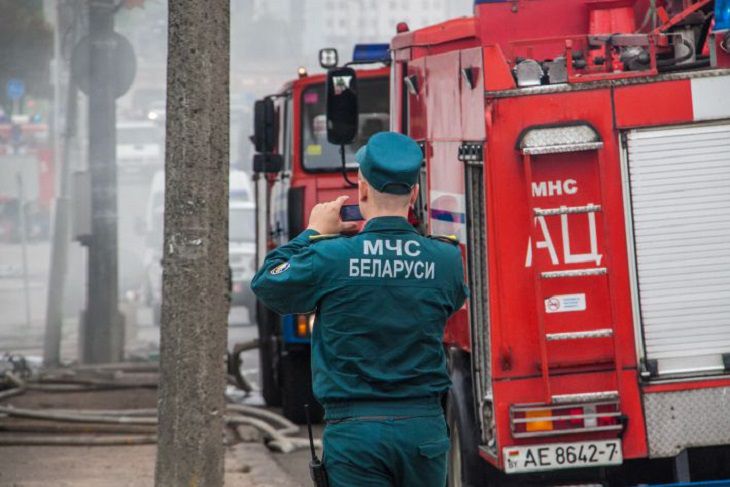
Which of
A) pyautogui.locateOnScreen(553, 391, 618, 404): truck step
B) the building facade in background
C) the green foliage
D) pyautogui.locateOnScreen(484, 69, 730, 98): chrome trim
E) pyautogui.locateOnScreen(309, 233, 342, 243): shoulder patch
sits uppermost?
the building facade in background

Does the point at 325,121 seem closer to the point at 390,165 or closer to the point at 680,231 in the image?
the point at 680,231

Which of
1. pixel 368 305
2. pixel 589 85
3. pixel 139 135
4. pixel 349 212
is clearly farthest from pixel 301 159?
pixel 139 135

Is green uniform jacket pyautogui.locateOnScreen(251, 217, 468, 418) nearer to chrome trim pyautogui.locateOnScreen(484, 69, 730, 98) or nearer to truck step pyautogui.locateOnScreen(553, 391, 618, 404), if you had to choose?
truck step pyautogui.locateOnScreen(553, 391, 618, 404)

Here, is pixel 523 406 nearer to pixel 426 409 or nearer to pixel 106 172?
pixel 426 409

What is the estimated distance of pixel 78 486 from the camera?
9055 mm

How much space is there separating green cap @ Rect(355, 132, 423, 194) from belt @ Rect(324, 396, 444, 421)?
0.61m

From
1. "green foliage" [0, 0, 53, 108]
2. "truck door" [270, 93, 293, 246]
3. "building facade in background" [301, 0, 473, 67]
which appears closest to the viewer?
"truck door" [270, 93, 293, 246]

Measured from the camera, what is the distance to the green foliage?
22.3m

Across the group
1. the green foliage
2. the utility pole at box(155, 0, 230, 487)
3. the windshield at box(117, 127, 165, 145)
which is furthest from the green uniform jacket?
the windshield at box(117, 127, 165, 145)

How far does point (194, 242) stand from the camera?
7320mm

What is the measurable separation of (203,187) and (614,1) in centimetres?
290

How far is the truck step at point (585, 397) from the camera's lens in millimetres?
6617

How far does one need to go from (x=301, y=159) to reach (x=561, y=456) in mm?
6156

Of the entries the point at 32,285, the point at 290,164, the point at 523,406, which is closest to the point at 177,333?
the point at 523,406
